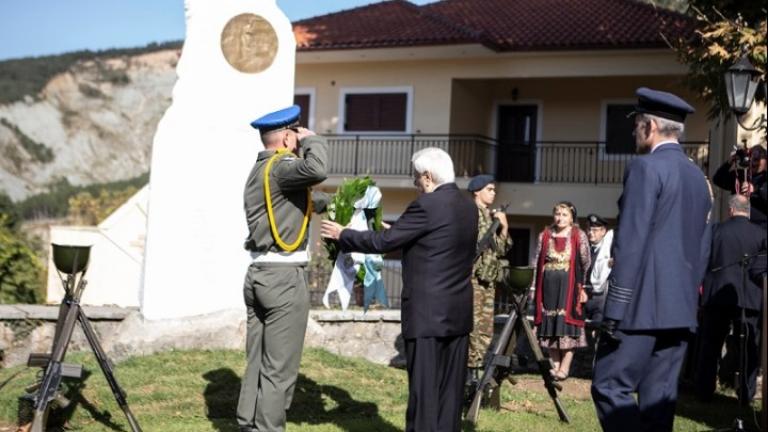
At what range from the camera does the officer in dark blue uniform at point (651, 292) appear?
17.9ft

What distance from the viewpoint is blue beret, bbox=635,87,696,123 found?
5.67 meters

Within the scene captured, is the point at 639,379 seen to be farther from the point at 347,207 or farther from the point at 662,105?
the point at 347,207

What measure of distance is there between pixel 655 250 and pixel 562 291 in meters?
5.50

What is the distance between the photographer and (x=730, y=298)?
9656 mm

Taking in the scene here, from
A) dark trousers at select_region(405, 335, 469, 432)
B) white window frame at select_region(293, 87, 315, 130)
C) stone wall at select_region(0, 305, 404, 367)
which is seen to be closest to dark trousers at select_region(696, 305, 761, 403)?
stone wall at select_region(0, 305, 404, 367)

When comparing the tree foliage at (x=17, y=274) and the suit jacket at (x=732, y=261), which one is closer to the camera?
the suit jacket at (x=732, y=261)

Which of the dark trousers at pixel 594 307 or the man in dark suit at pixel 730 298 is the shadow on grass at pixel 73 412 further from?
the dark trousers at pixel 594 307

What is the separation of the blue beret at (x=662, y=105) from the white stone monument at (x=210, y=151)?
18.7ft

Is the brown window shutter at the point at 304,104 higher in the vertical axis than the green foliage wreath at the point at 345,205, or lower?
higher

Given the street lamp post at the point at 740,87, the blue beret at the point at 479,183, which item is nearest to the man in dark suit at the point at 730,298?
the street lamp post at the point at 740,87

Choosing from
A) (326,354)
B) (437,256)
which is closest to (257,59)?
(326,354)

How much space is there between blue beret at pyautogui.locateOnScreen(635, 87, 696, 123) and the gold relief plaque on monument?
5.80m

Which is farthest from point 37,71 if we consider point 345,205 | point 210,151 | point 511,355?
point 511,355

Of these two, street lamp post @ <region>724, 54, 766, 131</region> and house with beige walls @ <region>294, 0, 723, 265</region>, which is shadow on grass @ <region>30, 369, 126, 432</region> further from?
house with beige walls @ <region>294, 0, 723, 265</region>
